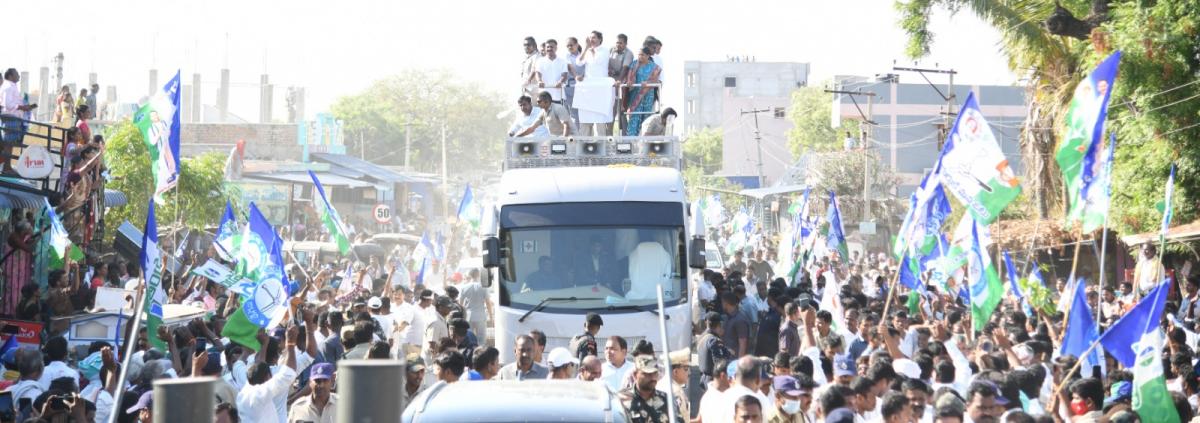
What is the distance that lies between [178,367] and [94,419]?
7.59ft

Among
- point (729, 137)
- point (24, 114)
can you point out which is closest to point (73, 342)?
point (24, 114)

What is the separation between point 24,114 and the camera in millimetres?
21516

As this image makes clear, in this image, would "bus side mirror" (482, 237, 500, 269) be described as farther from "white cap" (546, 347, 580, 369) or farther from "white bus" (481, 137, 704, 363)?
"white cap" (546, 347, 580, 369)

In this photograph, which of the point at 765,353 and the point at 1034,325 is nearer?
the point at 765,353

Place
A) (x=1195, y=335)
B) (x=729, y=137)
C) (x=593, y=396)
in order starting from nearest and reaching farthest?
(x=593, y=396) < (x=1195, y=335) < (x=729, y=137)

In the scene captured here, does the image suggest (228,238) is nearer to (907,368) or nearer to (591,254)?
(591,254)

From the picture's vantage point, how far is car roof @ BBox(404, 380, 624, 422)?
6.33m

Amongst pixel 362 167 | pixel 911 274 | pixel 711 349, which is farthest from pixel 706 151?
pixel 711 349

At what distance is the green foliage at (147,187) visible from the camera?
88.6ft

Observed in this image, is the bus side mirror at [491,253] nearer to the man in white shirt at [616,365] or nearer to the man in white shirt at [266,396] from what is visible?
the man in white shirt at [616,365]

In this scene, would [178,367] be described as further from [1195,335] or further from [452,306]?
[1195,335]

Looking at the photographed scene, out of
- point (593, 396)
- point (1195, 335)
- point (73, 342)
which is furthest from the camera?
point (1195, 335)

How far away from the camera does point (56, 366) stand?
381 inches

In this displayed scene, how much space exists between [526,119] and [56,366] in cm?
852
